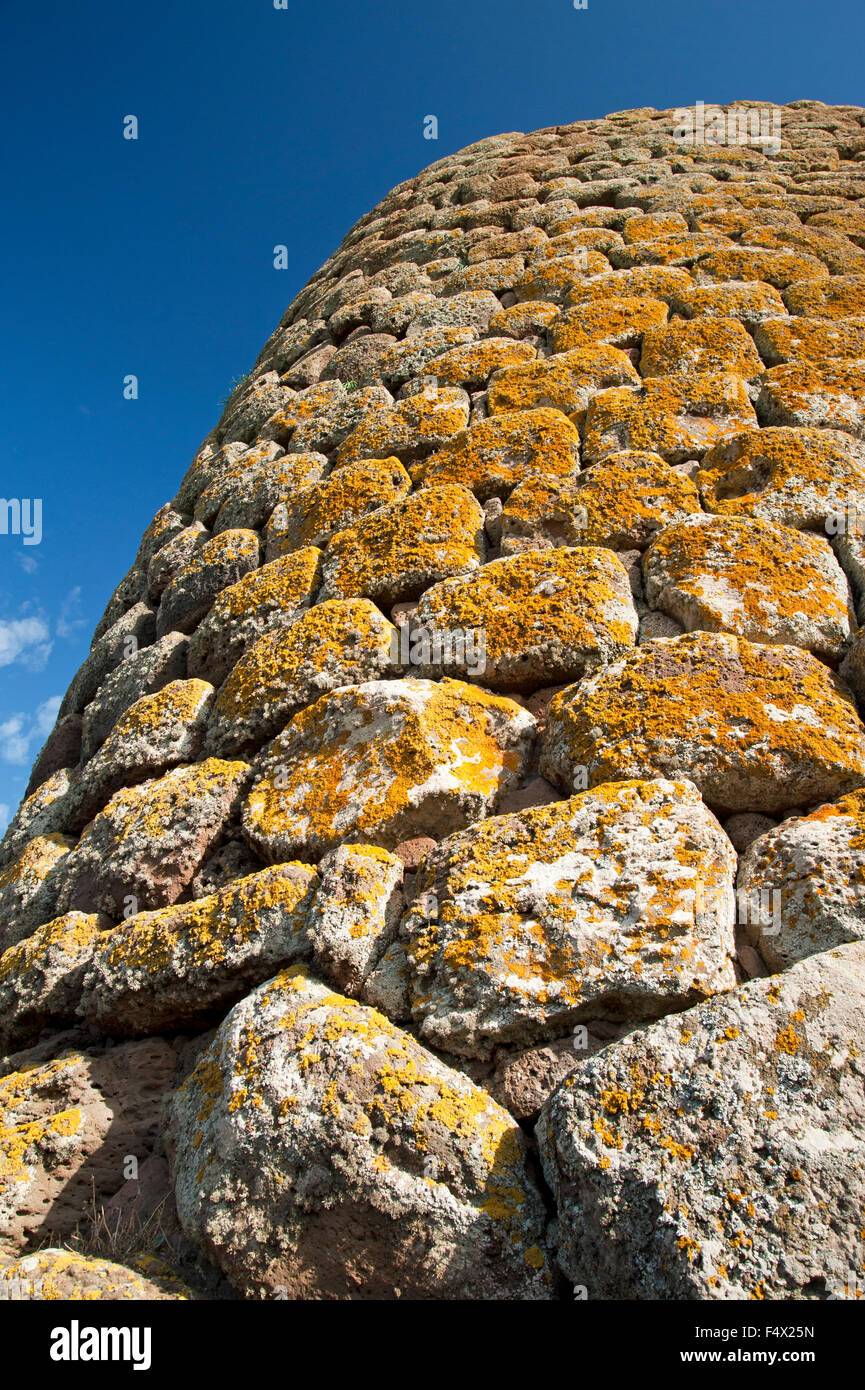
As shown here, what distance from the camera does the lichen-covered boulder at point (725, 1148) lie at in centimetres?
127

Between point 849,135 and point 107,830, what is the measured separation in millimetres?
7078

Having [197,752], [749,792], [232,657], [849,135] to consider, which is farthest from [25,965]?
[849,135]

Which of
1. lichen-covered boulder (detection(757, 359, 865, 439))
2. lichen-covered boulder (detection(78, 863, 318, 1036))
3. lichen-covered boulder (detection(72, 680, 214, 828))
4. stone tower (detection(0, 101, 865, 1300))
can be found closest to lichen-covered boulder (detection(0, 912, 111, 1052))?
stone tower (detection(0, 101, 865, 1300))

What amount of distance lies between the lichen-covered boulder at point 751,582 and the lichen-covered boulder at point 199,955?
4.36ft

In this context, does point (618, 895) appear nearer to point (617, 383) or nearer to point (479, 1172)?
point (479, 1172)

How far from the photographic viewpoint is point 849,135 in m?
6.27

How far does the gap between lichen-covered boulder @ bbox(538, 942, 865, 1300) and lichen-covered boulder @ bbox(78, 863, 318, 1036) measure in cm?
80

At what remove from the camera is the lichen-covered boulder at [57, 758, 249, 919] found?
8.29 feet

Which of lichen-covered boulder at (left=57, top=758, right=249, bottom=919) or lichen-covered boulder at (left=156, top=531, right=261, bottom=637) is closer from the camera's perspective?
lichen-covered boulder at (left=57, top=758, right=249, bottom=919)

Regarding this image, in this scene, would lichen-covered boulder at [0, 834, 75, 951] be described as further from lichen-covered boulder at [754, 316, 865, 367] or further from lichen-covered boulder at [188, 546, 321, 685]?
lichen-covered boulder at [754, 316, 865, 367]

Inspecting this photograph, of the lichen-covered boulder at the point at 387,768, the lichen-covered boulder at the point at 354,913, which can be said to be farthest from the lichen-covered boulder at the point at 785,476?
the lichen-covered boulder at the point at 354,913

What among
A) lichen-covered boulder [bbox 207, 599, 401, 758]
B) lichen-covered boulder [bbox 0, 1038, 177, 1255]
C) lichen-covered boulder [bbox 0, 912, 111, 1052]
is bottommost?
lichen-covered boulder [bbox 0, 1038, 177, 1255]

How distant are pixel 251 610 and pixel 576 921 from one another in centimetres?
189

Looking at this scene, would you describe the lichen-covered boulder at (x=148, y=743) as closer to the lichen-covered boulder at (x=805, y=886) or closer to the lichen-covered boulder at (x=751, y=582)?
the lichen-covered boulder at (x=751, y=582)
